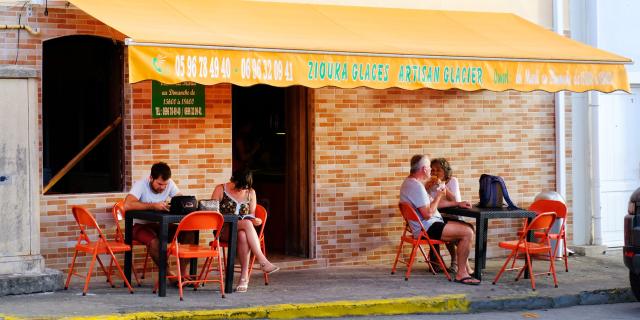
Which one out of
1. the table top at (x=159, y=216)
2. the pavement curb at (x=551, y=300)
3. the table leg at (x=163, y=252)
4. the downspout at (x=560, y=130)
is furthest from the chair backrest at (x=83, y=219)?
the downspout at (x=560, y=130)

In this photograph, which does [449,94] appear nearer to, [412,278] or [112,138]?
[412,278]

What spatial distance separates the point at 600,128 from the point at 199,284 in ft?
20.4

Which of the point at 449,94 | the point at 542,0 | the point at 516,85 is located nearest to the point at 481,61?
the point at 516,85

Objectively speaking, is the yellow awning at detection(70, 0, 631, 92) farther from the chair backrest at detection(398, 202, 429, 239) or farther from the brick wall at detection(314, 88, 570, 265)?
the chair backrest at detection(398, 202, 429, 239)

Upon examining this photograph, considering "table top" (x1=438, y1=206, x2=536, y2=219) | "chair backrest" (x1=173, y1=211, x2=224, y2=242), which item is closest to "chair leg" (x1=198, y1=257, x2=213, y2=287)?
"chair backrest" (x1=173, y1=211, x2=224, y2=242)

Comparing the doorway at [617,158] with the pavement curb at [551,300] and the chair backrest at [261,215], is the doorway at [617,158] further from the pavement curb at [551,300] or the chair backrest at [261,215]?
the chair backrest at [261,215]

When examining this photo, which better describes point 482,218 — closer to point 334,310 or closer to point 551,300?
point 551,300

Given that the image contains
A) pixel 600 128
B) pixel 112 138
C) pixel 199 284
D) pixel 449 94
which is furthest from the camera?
pixel 600 128

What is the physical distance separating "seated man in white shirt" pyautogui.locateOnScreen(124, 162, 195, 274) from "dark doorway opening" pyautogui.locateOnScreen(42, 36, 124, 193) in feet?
3.07

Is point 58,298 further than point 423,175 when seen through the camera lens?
No

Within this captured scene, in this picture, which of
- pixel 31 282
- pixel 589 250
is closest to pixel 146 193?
pixel 31 282

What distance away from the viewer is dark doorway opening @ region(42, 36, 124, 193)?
37.2ft

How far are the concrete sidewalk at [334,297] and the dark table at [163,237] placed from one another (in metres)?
0.15

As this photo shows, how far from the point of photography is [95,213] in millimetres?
11117
